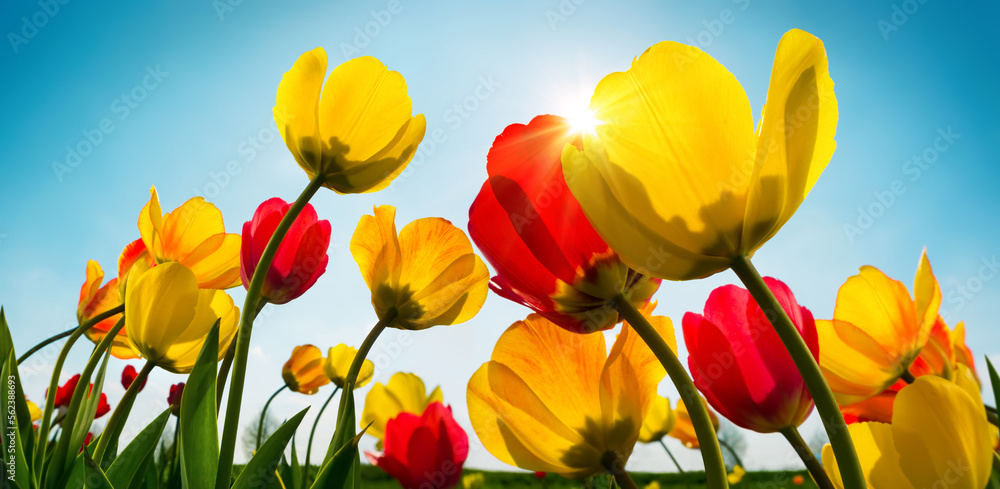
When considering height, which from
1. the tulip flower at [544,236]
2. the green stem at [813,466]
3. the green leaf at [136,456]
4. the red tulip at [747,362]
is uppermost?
the tulip flower at [544,236]

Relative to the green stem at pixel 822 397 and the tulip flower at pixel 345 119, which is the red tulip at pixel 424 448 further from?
the green stem at pixel 822 397

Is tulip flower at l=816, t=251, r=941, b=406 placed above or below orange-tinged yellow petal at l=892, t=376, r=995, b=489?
above

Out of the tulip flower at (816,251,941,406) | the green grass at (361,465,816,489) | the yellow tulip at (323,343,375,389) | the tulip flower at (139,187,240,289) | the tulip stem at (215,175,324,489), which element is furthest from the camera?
the green grass at (361,465,816,489)

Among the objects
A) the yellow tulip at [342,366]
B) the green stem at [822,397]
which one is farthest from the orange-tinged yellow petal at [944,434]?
the yellow tulip at [342,366]

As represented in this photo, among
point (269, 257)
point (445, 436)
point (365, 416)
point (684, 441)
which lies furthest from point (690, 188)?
point (684, 441)

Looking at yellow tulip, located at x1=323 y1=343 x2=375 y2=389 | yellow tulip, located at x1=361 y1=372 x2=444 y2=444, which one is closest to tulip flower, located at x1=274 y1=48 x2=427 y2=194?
yellow tulip, located at x1=361 y1=372 x2=444 y2=444

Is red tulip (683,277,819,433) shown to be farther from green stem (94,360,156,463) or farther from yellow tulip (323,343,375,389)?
yellow tulip (323,343,375,389)
